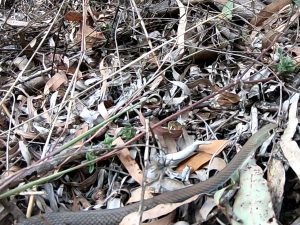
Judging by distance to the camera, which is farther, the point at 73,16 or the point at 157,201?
the point at 73,16

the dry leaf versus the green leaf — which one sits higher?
the green leaf

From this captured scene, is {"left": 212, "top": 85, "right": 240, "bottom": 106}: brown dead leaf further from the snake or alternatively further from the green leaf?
the green leaf

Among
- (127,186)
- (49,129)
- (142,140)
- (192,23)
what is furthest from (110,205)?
(192,23)

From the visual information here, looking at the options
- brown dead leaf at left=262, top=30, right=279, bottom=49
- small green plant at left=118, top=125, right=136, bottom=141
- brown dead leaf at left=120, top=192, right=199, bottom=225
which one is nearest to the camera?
brown dead leaf at left=120, top=192, right=199, bottom=225

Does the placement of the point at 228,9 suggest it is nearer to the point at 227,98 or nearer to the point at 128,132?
the point at 227,98

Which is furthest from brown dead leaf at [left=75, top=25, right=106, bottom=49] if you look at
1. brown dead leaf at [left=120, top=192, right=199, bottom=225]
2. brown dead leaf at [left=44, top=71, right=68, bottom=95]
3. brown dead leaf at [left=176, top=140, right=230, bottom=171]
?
brown dead leaf at [left=120, top=192, right=199, bottom=225]

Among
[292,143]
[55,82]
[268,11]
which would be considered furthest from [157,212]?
[268,11]

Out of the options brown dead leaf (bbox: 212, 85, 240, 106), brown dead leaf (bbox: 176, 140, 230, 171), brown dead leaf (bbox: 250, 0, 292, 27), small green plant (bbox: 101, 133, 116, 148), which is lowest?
brown dead leaf (bbox: 176, 140, 230, 171)
